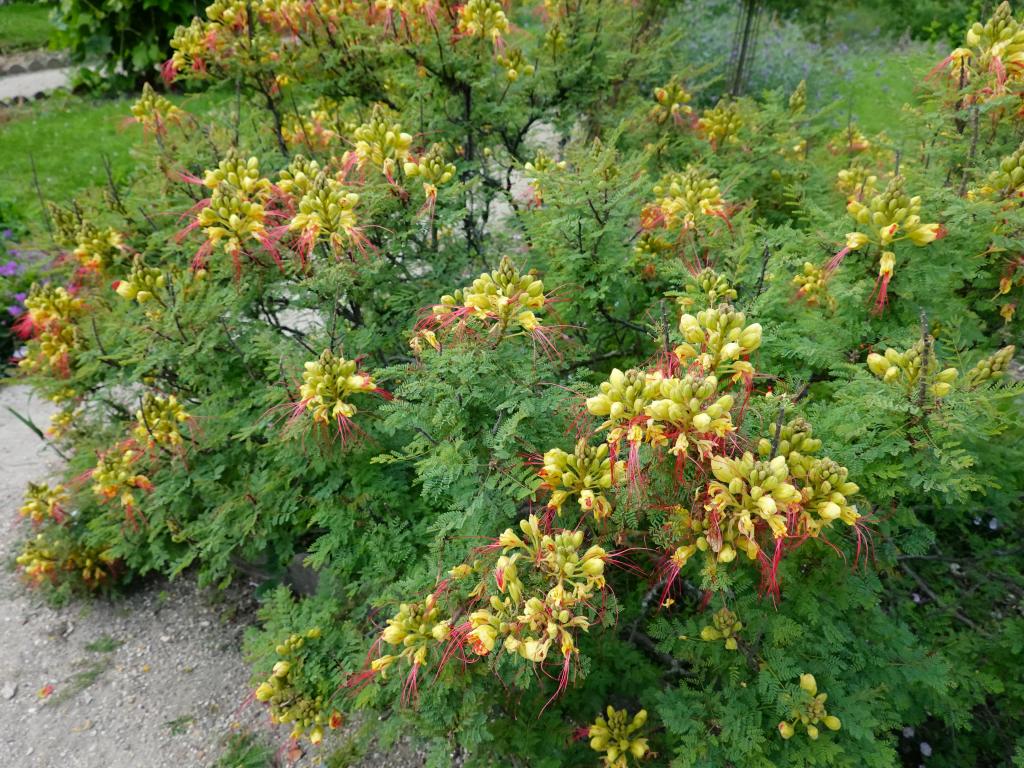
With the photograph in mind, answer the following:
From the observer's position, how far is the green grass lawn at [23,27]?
14680 mm

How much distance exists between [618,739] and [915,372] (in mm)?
1760

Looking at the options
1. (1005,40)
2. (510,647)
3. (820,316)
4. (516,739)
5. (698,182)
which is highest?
(1005,40)

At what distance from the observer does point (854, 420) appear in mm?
2102

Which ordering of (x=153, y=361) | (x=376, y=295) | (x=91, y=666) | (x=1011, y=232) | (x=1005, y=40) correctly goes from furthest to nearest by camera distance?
(x=91, y=666) < (x=376, y=295) < (x=153, y=361) < (x=1005, y=40) < (x=1011, y=232)

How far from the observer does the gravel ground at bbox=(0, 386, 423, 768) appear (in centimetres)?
351

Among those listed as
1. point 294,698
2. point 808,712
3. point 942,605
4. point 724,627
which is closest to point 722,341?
point 724,627

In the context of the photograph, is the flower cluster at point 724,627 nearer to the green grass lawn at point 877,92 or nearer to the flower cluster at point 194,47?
the flower cluster at point 194,47

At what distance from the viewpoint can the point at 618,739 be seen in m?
2.56

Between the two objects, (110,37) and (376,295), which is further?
(110,37)

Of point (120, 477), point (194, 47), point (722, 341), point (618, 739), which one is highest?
point (194, 47)

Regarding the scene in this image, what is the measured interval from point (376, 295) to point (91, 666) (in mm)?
A: 2935

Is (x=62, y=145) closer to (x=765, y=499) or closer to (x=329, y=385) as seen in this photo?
(x=329, y=385)

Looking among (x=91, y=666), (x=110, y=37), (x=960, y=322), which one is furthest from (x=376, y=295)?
(x=110, y=37)

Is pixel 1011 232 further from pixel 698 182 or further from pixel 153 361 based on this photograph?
pixel 153 361
